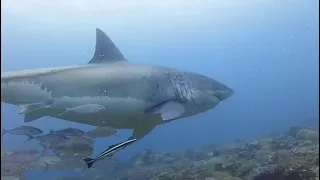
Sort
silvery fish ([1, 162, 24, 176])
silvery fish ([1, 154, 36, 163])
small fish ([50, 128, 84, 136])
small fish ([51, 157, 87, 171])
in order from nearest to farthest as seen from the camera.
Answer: small fish ([50, 128, 84, 136]) → silvery fish ([1, 162, 24, 176]) → silvery fish ([1, 154, 36, 163]) → small fish ([51, 157, 87, 171])

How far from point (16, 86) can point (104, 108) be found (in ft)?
3.95

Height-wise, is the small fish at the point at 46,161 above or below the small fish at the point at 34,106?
below

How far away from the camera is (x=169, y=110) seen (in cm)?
525

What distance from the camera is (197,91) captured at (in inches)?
237

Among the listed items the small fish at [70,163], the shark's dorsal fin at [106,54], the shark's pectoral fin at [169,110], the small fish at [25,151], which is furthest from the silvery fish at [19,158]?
the shark's pectoral fin at [169,110]

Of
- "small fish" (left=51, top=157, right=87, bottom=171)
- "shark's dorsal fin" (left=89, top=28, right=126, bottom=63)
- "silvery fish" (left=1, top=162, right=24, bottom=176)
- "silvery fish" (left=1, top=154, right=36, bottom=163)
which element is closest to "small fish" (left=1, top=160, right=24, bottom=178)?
"silvery fish" (left=1, top=162, right=24, bottom=176)

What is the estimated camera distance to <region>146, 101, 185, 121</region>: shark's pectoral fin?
5.12 m

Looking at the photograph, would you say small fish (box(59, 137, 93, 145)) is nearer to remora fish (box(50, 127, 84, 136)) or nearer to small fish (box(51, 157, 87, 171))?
remora fish (box(50, 127, 84, 136))

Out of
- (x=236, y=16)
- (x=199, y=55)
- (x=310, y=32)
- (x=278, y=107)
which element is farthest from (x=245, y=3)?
(x=278, y=107)

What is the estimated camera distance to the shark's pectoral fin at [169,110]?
512 centimetres

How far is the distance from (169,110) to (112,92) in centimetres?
86

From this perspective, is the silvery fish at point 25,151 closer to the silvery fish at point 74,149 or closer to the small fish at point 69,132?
the silvery fish at point 74,149

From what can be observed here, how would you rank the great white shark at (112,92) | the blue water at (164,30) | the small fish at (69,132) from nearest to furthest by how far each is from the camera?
the great white shark at (112,92) → the small fish at (69,132) → the blue water at (164,30)

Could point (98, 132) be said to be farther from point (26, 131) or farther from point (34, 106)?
point (34, 106)
